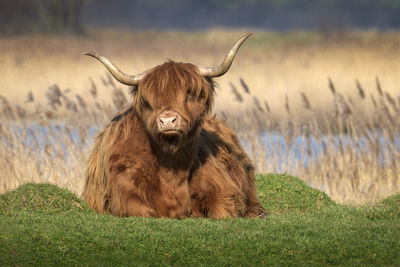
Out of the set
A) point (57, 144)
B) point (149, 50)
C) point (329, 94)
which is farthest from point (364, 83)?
point (57, 144)

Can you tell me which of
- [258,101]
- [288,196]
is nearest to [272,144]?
[258,101]

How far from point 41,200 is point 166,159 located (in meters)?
1.65

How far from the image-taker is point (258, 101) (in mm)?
15430

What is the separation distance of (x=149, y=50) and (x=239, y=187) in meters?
16.4

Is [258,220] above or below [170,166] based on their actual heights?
below

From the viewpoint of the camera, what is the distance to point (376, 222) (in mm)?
9234

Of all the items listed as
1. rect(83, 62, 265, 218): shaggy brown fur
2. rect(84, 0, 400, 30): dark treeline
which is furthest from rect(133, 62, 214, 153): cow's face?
rect(84, 0, 400, 30): dark treeline

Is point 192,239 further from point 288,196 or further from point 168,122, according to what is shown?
point 288,196

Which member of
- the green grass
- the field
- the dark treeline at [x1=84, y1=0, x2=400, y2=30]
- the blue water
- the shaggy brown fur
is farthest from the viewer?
the dark treeline at [x1=84, y1=0, x2=400, y2=30]

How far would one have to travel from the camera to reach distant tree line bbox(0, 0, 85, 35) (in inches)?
1177

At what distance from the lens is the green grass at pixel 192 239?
770 centimetres

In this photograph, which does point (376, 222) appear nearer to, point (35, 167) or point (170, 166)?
point (170, 166)

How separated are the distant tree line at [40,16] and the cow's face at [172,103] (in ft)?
60.6

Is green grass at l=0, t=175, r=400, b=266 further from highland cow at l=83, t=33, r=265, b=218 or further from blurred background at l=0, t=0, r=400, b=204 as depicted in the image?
blurred background at l=0, t=0, r=400, b=204
